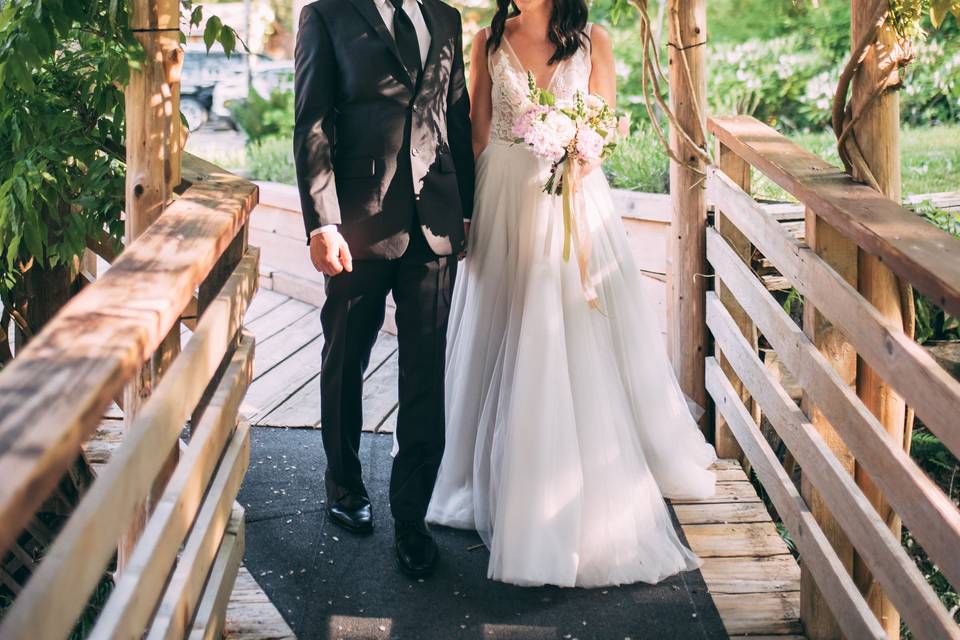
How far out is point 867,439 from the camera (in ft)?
7.87

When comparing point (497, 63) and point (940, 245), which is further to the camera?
point (497, 63)

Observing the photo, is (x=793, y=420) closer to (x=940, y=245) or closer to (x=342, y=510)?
(x=940, y=245)

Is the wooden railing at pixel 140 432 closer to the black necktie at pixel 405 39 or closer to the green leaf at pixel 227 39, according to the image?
the green leaf at pixel 227 39

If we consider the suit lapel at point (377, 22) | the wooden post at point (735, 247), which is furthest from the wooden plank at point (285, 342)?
the suit lapel at point (377, 22)

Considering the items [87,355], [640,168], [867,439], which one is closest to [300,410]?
[640,168]

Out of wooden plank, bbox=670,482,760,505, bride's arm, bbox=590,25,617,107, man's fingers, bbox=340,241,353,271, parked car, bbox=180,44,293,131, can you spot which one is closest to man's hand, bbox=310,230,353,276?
man's fingers, bbox=340,241,353,271

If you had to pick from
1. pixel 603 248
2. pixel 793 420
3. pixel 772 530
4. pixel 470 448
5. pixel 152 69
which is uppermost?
pixel 152 69

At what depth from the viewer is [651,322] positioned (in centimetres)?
360

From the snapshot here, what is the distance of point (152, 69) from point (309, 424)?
2.06m

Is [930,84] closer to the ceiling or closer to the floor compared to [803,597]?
closer to the ceiling

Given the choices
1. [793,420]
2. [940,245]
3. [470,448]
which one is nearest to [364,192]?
[470,448]

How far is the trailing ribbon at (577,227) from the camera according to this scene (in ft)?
11.0

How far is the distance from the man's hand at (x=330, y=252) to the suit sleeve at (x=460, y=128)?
49 centimetres

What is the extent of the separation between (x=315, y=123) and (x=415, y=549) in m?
1.28
